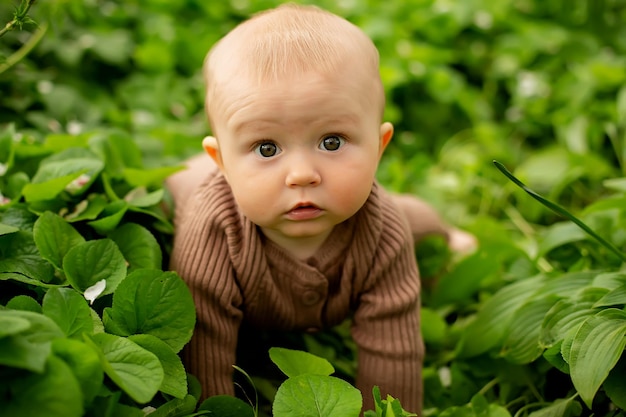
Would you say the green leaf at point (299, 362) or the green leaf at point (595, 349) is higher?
the green leaf at point (595, 349)

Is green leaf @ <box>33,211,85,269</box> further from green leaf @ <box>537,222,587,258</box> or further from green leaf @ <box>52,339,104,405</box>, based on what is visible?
green leaf @ <box>537,222,587,258</box>

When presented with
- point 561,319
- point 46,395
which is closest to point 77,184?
point 46,395

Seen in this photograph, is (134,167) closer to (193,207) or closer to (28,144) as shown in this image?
(28,144)

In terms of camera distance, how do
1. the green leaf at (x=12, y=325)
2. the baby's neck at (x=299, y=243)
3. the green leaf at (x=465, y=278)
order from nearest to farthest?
the green leaf at (x=12, y=325) → the baby's neck at (x=299, y=243) → the green leaf at (x=465, y=278)

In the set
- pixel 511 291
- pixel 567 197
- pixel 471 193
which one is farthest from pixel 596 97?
pixel 511 291

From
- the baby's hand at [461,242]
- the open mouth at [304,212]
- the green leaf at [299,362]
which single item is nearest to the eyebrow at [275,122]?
the open mouth at [304,212]

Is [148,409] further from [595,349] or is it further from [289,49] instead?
[595,349]

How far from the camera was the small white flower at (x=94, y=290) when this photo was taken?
1.07m

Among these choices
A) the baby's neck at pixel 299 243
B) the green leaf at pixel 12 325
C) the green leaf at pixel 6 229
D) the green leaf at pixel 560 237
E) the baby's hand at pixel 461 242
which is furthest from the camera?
the baby's hand at pixel 461 242

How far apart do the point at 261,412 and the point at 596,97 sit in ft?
4.90

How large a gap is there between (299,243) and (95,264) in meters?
0.32

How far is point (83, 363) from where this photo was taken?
0.88 metres

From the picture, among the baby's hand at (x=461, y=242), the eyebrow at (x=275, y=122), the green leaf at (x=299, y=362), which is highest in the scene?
the eyebrow at (x=275, y=122)

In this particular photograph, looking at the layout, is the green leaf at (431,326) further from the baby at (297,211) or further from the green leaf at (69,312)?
the green leaf at (69,312)
